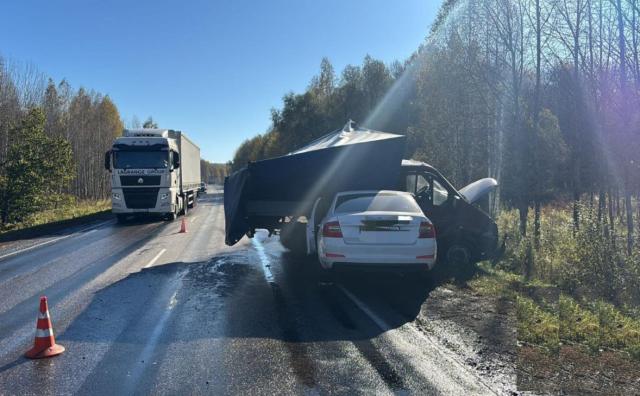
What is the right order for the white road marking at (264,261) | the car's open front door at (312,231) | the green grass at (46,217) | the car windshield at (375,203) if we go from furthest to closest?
the green grass at (46,217) → the car's open front door at (312,231) → the white road marking at (264,261) → the car windshield at (375,203)

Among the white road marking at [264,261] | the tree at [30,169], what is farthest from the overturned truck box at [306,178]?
the tree at [30,169]

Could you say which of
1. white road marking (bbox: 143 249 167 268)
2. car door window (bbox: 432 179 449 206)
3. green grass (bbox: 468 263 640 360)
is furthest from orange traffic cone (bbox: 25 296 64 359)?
car door window (bbox: 432 179 449 206)

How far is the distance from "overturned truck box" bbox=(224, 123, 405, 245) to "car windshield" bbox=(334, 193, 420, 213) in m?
1.66

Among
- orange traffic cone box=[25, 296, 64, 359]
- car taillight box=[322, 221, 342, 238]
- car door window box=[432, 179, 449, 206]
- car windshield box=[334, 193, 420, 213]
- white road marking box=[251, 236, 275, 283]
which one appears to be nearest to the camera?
orange traffic cone box=[25, 296, 64, 359]

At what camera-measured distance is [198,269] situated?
10078 millimetres

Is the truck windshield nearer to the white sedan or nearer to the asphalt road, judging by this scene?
the asphalt road

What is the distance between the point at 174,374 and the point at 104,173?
49.9m

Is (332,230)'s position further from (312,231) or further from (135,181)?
(135,181)

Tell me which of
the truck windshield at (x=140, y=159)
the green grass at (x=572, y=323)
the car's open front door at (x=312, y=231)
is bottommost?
the green grass at (x=572, y=323)

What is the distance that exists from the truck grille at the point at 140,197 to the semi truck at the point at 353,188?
11194mm

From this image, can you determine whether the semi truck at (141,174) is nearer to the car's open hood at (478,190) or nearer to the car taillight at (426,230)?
the car's open hood at (478,190)

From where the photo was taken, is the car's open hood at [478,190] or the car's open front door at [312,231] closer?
the car's open front door at [312,231]

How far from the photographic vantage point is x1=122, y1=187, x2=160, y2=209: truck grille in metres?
21.3

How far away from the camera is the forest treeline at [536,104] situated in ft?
32.2
